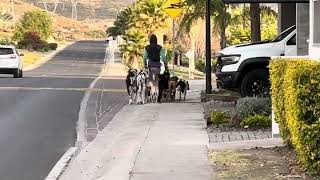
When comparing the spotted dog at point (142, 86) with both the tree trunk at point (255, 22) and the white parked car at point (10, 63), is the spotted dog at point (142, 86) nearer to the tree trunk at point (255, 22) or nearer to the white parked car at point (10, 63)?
the tree trunk at point (255, 22)

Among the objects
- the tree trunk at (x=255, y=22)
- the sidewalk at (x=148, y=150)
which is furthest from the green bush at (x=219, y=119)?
the tree trunk at (x=255, y=22)

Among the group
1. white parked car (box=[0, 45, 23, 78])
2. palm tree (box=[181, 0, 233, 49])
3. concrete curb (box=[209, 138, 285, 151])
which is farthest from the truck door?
white parked car (box=[0, 45, 23, 78])

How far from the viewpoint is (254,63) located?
1566cm

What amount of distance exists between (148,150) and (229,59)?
6.28 meters

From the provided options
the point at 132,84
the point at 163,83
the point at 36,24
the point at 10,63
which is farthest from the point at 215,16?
the point at 36,24

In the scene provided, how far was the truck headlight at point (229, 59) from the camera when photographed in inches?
625

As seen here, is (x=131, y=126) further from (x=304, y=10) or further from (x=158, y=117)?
(x=304, y=10)

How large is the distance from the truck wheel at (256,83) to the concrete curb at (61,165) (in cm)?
586

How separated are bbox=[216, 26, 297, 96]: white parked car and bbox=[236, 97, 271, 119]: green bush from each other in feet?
8.26

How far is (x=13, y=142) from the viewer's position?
1135cm

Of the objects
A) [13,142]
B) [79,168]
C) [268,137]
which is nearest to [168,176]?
[79,168]

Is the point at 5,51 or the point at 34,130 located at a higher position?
the point at 5,51

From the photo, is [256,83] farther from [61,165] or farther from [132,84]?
[61,165]

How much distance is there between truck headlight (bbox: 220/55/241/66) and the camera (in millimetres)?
15882
